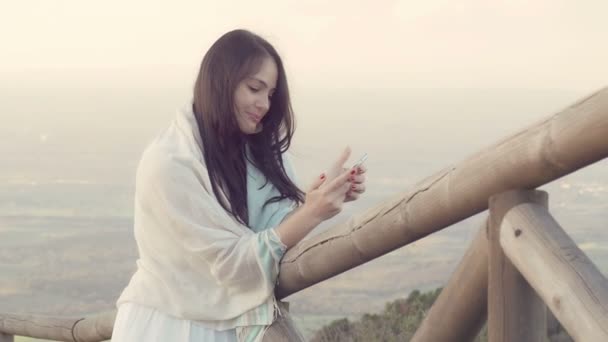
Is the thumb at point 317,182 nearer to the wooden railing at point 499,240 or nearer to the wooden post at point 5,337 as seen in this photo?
the wooden railing at point 499,240

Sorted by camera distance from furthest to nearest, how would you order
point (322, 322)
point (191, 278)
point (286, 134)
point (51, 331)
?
1. point (322, 322)
2. point (51, 331)
3. point (286, 134)
4. point (191, 278)

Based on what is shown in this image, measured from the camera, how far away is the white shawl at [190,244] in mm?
2092

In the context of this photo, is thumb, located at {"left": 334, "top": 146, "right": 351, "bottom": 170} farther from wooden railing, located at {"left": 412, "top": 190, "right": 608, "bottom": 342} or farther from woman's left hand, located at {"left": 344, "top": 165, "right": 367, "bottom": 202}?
wooden railing, located at {"left": 412, "top": 190, "right": 608, "bottom": 342}

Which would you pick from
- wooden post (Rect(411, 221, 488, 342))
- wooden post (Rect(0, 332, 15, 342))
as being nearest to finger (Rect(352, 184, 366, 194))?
wooden post (Rect(411, 221, 488, 342))

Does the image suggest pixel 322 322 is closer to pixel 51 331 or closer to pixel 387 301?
pixel 387 301

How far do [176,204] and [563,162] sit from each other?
34.9 inches

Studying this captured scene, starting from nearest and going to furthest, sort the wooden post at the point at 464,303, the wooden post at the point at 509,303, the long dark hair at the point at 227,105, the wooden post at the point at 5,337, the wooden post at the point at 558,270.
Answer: the wooden post at the point at 558,270, the wooden post at the point at 509,303, the wooden post at the point at 464,303, the long dark hair at the point at 227,105, the wooden post at the point at 5,337

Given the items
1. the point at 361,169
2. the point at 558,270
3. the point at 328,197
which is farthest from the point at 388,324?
the point at 558,270

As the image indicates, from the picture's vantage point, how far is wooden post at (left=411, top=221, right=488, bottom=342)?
178 centimetres

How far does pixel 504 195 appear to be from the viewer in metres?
1.62

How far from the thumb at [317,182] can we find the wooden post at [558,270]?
50 centimetres

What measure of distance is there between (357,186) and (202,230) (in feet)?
1.05

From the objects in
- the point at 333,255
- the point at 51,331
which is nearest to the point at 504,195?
the point at 333,255

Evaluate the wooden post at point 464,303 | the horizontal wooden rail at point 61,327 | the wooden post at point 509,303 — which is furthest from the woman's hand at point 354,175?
the horizontal wooden rail at point 61,327
